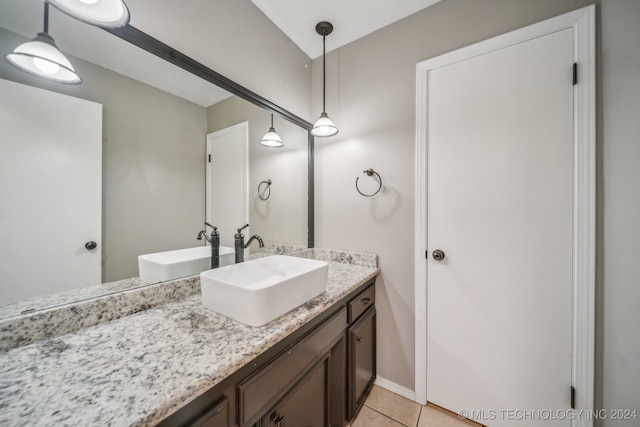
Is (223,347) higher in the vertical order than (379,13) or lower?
lower

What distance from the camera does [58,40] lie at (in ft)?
2.39

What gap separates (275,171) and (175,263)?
2.88 feet

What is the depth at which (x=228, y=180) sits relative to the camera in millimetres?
1274

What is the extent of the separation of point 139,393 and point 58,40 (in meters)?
1.08

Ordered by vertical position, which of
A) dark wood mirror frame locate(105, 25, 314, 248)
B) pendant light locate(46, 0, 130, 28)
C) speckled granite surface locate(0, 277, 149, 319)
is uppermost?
dark wood mirror frame locate(105, 25, 314, 248)

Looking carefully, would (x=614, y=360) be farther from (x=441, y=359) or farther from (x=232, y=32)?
(x=232, y=32)

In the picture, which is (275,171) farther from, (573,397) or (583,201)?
(573,397)

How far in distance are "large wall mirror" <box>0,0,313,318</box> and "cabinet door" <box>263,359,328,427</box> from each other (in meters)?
0.76

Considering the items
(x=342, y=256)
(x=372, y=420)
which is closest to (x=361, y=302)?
(x=342, y=256)

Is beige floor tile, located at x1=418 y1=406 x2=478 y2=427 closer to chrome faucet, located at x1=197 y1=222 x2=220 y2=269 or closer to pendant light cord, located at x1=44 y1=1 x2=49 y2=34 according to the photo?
chrome faucet, located at x1=197 y1=222 x2=220 y2=269

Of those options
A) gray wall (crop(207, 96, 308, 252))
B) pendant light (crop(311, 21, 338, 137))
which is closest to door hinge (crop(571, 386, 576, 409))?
gray wall (crop(207, 96, 308, 252))

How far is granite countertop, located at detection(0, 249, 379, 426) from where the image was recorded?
459 millimetres

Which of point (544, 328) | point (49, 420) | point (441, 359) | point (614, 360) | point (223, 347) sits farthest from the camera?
point (441, 359)

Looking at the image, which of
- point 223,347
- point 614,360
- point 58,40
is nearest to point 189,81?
point 58,40
